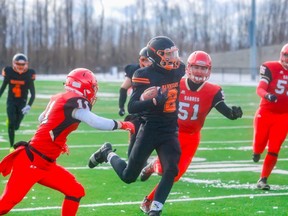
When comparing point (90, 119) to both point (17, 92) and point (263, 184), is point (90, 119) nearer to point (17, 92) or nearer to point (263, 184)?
point (263, 184)

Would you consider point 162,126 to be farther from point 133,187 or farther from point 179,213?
point 133,187

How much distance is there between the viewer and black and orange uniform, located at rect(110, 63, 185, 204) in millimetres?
7566

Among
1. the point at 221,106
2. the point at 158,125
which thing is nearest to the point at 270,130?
the point at 221,106

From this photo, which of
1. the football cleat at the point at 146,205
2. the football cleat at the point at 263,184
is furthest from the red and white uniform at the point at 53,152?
the football cleat at the point at 263,184

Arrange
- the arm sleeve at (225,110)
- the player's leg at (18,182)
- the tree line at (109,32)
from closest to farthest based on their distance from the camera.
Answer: the player's leg at (18,182) → the arm sleeve at (225,110) → the tree line at (109,32)

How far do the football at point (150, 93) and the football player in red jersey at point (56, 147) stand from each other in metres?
0.53

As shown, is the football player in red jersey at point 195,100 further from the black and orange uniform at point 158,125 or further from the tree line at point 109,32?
the tree line at point 109,32

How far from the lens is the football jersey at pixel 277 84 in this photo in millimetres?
9938

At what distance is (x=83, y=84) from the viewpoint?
7133 millimetres

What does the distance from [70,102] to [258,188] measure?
3614 millimetres

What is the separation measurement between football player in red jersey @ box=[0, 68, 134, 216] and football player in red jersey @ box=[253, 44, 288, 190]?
3.15m

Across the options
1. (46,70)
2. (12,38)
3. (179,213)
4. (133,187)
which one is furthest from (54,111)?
(12,38)

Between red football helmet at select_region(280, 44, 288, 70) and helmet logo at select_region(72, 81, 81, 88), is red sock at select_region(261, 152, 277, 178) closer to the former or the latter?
red football helmet at select_region(280, 44, 288, 70)

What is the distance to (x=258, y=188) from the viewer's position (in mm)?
9766
